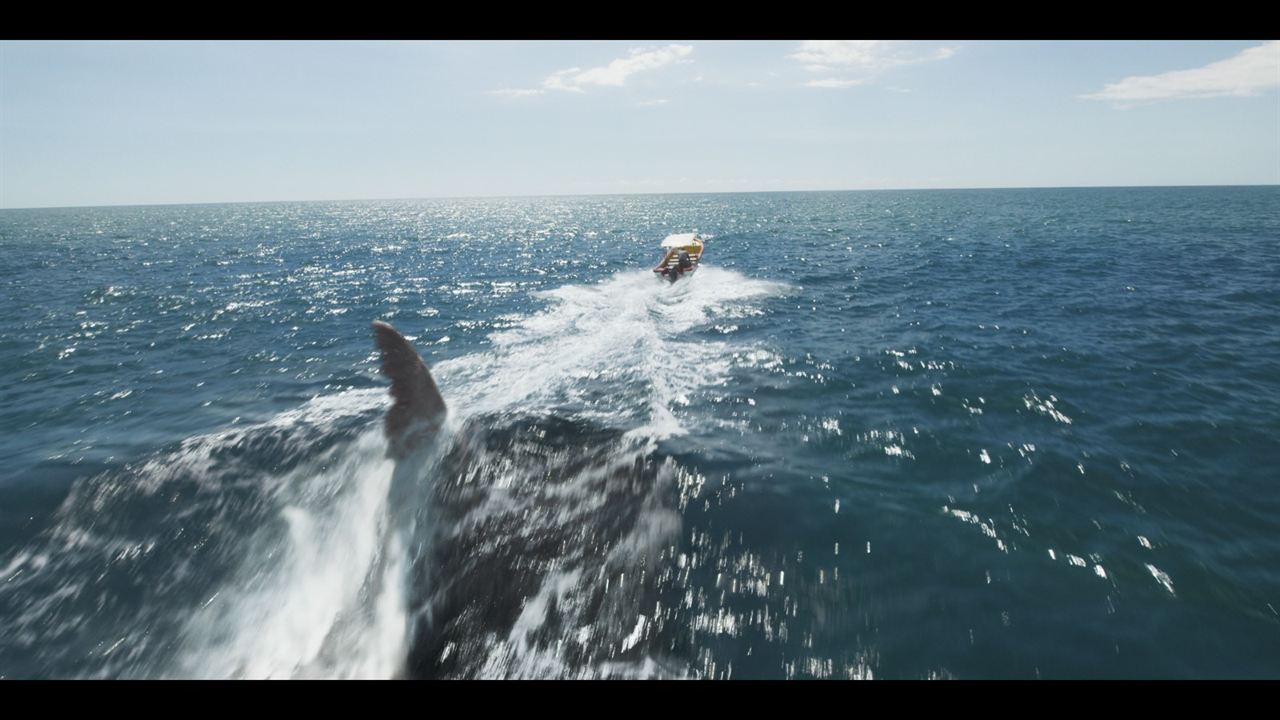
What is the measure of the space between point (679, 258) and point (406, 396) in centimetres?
2829

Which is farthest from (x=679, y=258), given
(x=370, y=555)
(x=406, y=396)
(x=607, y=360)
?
(x=370, y=555)

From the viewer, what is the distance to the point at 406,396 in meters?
13.4

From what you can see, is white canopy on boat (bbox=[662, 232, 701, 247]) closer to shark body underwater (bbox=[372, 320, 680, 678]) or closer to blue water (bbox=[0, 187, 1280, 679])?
blue water (bbox=[0, 187, 1280, 679])

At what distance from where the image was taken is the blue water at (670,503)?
795 cm

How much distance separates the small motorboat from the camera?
37812mm

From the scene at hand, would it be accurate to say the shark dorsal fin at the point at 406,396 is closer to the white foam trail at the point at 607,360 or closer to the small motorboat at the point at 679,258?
the white foam trail at the point at 607,360

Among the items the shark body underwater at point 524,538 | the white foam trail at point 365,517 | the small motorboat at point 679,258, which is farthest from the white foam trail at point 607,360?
the small motorboat at point 679,258

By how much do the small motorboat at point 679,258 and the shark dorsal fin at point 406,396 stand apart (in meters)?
26.3

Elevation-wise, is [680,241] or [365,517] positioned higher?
[680,241]

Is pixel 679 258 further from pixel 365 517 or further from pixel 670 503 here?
pixel 365 517

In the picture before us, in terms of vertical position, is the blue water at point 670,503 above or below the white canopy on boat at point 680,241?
below

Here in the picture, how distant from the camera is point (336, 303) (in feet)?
106
